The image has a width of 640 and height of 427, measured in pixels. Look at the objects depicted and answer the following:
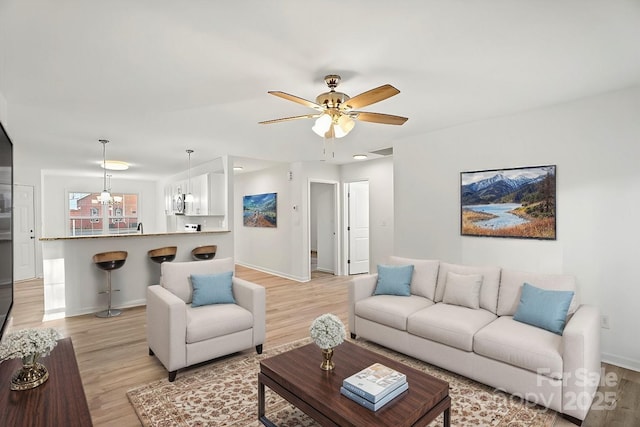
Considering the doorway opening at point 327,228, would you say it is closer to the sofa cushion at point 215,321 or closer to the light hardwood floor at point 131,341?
the light hardwood floor at point 131,341

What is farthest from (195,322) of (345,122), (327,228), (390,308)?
(327,228)

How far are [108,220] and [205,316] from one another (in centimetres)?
850

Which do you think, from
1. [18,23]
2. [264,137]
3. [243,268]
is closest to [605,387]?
[264,137]

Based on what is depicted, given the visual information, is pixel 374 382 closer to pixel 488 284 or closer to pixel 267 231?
pixel 488 284

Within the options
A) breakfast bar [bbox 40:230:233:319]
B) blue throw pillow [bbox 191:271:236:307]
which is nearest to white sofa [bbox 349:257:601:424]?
blue throw pillow [bbox 191:271:236:307]

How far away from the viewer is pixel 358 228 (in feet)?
23.9

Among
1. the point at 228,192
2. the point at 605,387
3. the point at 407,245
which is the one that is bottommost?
the point at 605,387

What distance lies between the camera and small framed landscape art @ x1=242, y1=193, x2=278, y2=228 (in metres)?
7.29

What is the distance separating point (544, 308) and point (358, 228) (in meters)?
4.79

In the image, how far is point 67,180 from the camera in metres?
9.05

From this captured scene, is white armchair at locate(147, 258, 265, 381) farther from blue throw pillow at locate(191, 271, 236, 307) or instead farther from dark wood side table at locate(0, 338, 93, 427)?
dark wood side table at locate(0, 338, 93, 427)

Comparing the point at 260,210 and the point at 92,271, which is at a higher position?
the point at 260,210

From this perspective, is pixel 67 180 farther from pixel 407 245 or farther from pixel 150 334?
pixel 407 245

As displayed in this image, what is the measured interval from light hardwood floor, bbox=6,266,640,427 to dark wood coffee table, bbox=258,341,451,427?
1.02 meters
